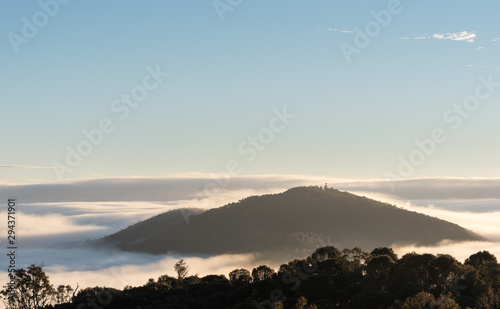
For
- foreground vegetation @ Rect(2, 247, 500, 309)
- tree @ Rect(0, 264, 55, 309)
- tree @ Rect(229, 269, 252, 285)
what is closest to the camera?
foreground vegetation @ Rect(2, 247, 500, 309)

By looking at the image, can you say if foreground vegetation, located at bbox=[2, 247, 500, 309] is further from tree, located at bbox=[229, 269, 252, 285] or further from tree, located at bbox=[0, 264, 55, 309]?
tree, located at bbox=[229, 269, 252, 285]

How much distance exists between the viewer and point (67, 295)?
5443 inches

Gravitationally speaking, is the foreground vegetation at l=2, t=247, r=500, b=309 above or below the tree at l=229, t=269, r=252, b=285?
below

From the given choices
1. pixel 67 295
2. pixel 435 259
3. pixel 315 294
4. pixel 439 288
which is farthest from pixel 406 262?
pixel 67 295

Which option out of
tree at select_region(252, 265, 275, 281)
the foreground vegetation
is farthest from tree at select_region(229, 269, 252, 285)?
tree at select_region(252, 265, 275, 281)

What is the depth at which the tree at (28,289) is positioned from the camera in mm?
116188

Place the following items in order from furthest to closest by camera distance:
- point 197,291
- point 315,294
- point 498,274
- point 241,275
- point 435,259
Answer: point 241,275 < point 197,291 < point 435,259 < point 315,294 < point 498,274

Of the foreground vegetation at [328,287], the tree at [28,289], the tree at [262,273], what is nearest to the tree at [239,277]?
the foreground vegetation at [328,287]

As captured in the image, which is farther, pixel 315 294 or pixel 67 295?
pixel 67 295

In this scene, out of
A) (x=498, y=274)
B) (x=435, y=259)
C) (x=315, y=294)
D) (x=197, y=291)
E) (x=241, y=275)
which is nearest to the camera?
(x=498, y=274)

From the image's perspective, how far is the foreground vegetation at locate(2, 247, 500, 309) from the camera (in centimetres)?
10362

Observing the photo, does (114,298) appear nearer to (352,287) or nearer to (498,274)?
(352,287)

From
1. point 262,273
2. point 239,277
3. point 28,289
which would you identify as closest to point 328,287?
point 262,273

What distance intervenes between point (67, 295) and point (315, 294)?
61.3 meters
